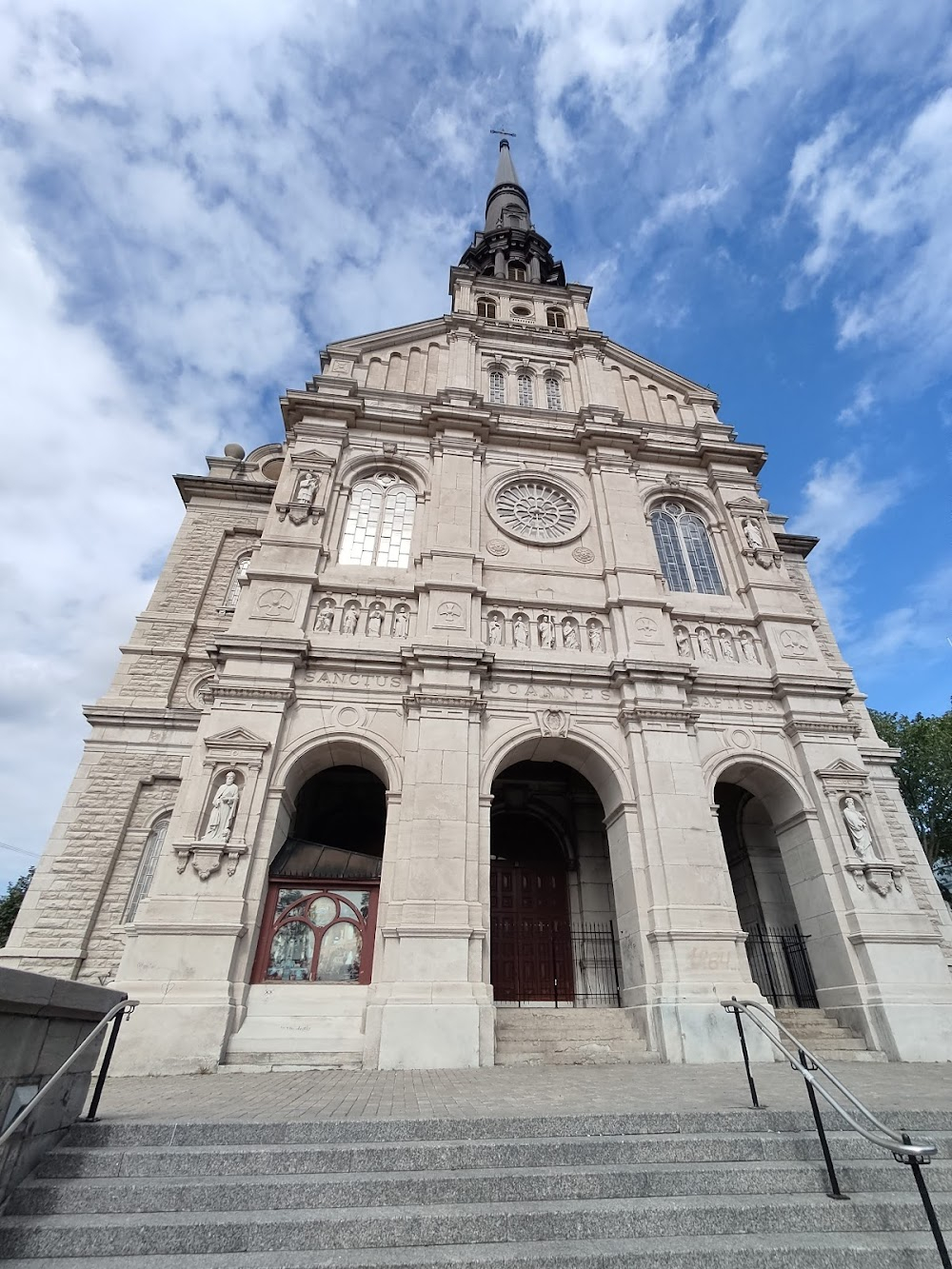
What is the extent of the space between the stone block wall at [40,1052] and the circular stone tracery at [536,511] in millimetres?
13568

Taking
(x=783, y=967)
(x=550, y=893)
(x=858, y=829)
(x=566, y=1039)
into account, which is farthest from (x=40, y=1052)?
(x=783, y=967)

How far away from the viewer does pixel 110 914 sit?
43.9ft

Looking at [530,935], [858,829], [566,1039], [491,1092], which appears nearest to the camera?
[491,1092]

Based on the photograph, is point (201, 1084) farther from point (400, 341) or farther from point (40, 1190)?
point (400, 341)

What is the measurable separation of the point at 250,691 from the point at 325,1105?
26.0 ft

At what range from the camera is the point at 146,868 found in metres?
14.1

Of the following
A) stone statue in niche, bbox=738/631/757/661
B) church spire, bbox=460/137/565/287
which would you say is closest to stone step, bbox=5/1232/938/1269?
stone statue in niche, bbox=738/631/757/661

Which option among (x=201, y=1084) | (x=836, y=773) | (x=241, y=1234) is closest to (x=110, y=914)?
(x=201, y=1084)

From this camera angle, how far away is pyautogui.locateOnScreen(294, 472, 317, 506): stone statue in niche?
51.4 ft

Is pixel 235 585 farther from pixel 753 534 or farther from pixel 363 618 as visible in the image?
pixel 753 534

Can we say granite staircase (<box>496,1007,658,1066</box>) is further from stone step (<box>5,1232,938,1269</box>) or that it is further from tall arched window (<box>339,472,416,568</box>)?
tall arched window (<box>339,472,416,568</box>)

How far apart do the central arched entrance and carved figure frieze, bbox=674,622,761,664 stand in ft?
14.2

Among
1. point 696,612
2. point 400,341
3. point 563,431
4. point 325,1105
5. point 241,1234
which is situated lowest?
point 241,1234

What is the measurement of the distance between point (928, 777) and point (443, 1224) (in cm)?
3109
